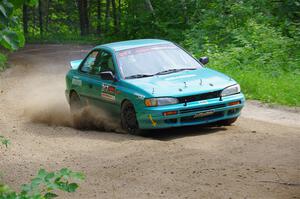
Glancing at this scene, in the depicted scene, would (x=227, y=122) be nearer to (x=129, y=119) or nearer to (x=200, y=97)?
(x=200, y=97)

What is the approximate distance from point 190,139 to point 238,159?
72.5 inches

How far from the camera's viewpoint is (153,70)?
38.4 ft

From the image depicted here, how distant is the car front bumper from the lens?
10578mm

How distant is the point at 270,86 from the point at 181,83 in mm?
4582

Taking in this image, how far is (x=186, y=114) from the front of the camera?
10.6 m

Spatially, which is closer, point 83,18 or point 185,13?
point 185,13

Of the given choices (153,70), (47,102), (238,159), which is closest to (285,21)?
(47,102)

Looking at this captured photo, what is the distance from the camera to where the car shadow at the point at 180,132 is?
10852 mm

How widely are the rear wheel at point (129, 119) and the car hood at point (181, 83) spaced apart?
0.37 metres

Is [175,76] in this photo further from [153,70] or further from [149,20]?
[149,20]

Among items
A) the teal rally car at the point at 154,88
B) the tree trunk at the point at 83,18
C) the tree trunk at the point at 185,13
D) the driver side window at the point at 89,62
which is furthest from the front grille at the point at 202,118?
the tree trunk at the point at 83,18

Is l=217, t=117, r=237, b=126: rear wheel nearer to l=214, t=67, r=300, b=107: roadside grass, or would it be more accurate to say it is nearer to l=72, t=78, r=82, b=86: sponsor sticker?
l=214, t=67, r=300, b=107: roadside grass

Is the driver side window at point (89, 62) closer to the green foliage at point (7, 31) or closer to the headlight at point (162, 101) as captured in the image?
the headlight at point (162, 101)

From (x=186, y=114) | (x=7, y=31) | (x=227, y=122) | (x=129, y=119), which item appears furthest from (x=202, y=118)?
(x=7, y=31)
